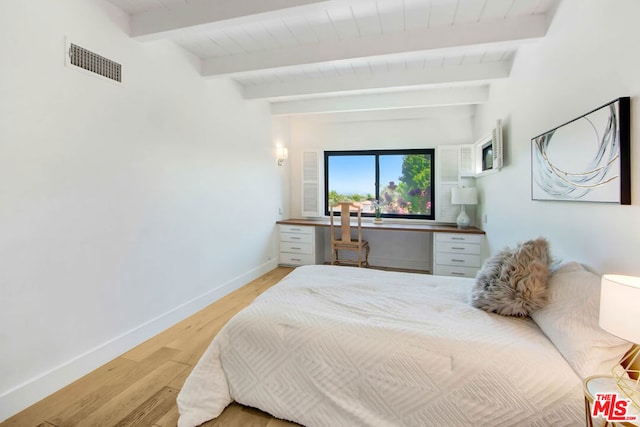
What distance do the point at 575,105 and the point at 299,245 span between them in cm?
342

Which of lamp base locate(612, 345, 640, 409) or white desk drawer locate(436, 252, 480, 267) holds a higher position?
lamp base locate(612, 345, 640, 409)

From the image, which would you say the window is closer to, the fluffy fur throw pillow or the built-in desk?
the built-in desk

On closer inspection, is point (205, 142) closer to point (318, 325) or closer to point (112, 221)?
point (112, 221)

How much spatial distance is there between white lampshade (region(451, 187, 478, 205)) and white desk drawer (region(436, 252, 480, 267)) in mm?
675

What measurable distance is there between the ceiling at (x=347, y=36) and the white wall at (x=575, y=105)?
0.30 m

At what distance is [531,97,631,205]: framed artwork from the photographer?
1300mm

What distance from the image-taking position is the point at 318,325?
1.48 metres

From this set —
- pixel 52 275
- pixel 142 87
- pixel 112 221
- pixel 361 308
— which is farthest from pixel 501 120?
pixel 52 275

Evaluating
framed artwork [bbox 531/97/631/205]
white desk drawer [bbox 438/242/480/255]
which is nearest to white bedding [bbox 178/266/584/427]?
framed artwork [bbox 531/97/631/205]

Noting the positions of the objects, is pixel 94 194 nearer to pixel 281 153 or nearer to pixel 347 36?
pixel 347 36

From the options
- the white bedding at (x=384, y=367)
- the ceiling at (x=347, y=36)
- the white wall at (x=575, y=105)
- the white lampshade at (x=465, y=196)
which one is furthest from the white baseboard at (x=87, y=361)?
the white lampshade at (x=465, y=196)

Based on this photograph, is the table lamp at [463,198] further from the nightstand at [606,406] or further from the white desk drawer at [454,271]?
the nightstand at [606,406]

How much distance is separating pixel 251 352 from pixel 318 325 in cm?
39

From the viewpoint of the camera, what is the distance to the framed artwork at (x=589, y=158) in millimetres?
1300
